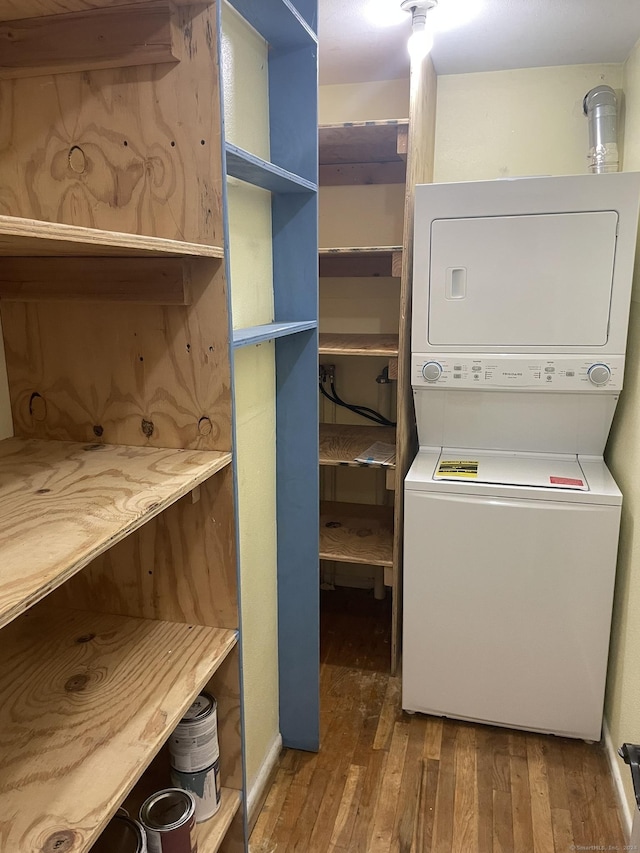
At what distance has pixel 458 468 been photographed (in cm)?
217

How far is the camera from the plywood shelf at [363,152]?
2172mm

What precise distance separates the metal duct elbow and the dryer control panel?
772 millimetres

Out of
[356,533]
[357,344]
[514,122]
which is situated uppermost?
[514,122]

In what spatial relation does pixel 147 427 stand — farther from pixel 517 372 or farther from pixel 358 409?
pixel 358 409

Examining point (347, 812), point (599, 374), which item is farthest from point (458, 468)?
point (347, 812)

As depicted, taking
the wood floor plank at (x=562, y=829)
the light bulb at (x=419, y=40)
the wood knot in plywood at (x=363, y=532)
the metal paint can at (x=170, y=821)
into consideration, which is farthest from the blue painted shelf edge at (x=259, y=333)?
the wood floor plank at (x=562, y=829)

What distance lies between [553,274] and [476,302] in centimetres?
25

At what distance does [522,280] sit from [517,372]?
0.98 feet

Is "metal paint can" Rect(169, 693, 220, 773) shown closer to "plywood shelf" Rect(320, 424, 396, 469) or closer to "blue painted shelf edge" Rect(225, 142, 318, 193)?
"blue painted shelf edge" Rect(225, 142, 318, 193)

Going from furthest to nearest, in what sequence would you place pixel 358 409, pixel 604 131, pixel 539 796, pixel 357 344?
pixel 358 409
pixel 357 344
pixel 604 131
pixel 539 796

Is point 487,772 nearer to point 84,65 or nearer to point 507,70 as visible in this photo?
point 84,65

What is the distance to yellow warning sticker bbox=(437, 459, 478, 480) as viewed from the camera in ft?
6.93

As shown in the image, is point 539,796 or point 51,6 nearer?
point 51,6

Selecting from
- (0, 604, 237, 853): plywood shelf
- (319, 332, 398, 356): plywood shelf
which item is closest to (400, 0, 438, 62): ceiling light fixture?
(319, 332, 398, 356): plywood shelf
